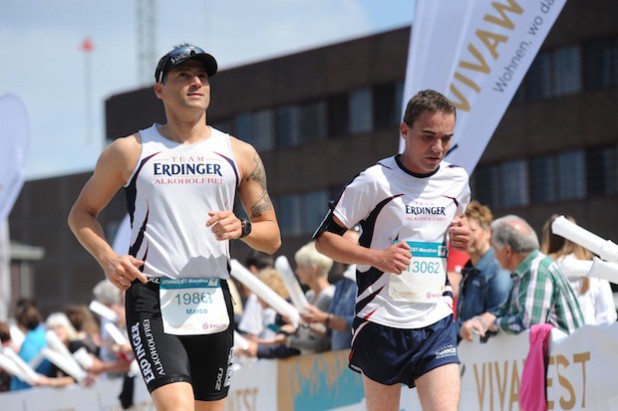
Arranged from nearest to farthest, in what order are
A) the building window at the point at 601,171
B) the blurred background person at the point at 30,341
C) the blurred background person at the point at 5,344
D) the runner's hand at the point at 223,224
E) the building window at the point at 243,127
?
the runner's hand at the point at 223,224, the blurred background person at the point at 30,341, the blurred background person at the point at 5,344, the building window at the point at 601,171, the building window at the point at 243,127

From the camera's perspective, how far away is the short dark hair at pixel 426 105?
6457mm

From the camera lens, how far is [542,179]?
1425 inches

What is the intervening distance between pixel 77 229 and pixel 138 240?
38cm

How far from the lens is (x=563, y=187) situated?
35.5 meters

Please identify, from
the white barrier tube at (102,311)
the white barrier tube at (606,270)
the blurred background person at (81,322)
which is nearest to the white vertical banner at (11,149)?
the blurred background person at (81,322)

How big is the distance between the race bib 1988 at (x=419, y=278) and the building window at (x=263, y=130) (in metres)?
38.0

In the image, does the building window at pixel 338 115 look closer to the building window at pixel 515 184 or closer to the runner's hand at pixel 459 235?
the building window at pixel 515 184

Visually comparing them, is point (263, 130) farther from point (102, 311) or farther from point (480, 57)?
point (480, 57)

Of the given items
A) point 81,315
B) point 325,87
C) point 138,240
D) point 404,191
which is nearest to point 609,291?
point 404,191

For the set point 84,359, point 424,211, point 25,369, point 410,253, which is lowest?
point 25,369

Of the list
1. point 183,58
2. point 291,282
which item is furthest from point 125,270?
point 291,282

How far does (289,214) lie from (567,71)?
40.7ft

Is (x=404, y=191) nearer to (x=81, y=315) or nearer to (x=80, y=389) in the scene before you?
(x=80, y=389)

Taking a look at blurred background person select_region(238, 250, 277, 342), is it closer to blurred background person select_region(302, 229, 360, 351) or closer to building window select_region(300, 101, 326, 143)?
blurred background person select_region(302, 229, 360, 351)
